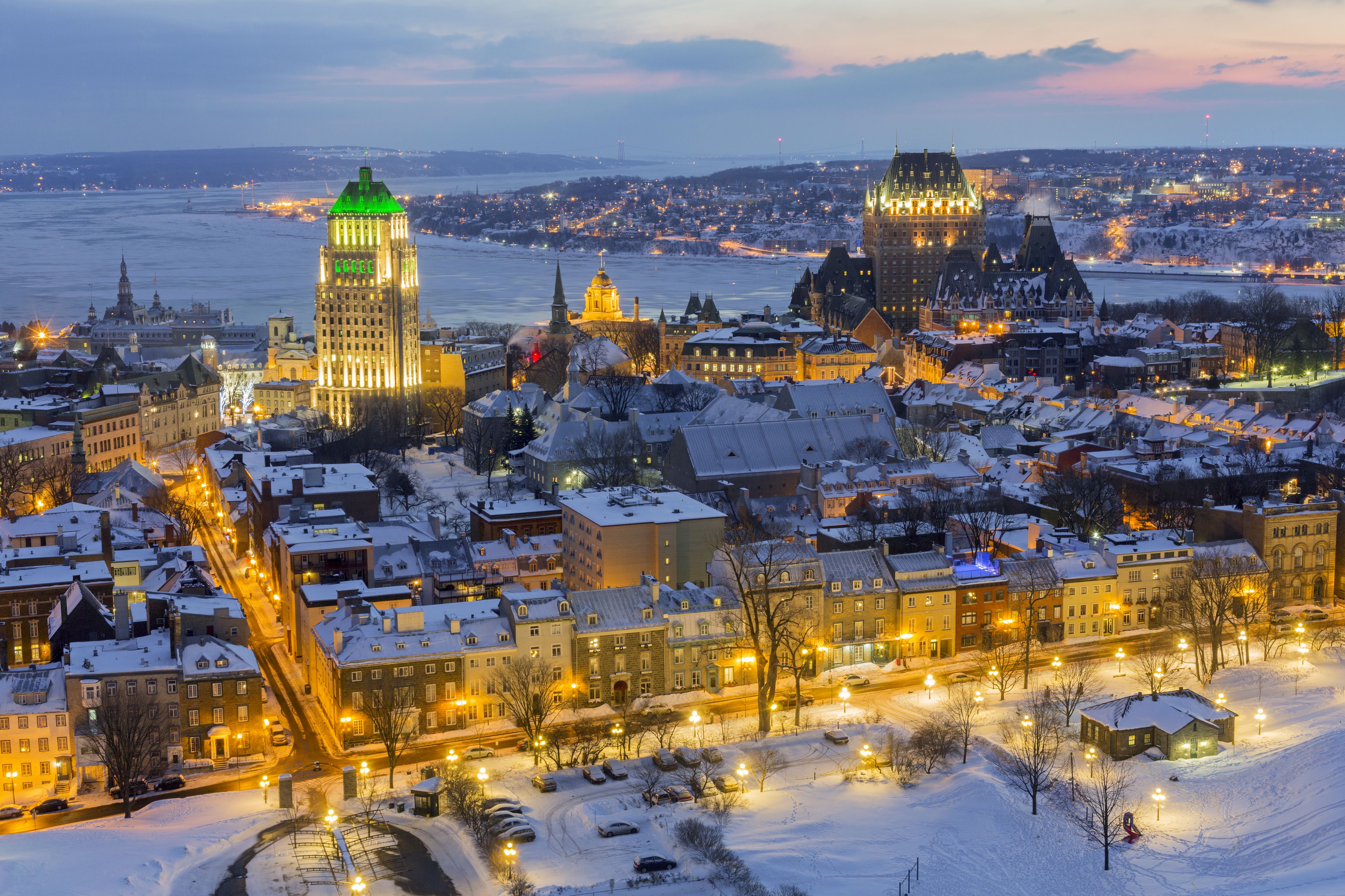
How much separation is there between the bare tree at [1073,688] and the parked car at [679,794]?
11410mm

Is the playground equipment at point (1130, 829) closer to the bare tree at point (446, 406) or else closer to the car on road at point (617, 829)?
the car on road at point (617, 829)

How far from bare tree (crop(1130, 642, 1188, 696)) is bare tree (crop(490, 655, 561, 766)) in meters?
16.6

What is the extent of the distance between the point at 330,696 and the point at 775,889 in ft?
51.2

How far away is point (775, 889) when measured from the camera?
3572 cm

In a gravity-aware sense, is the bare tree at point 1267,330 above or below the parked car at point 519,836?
above

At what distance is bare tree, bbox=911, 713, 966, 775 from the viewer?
42344mm

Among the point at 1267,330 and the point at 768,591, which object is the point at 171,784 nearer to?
the point at 768,591

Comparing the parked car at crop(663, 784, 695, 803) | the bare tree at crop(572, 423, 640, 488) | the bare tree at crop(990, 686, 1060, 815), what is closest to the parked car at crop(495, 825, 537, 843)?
the parked car at crop(663, 784, 695, 803)

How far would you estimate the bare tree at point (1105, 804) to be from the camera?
125ft

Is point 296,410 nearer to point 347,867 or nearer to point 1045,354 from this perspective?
point 1045,354

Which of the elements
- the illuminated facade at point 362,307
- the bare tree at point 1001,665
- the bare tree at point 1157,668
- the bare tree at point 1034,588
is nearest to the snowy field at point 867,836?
the bare tree at point 1157,668

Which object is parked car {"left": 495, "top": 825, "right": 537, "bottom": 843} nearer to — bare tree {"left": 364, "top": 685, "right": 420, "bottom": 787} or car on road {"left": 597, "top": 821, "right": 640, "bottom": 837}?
car on road {"left": 597, "top": 821, "right": 640, "bottom": 837}

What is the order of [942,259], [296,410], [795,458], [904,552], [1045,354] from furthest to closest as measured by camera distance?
[942,259] → [1045,354] → [296,410] → [795,458] → [904,552]

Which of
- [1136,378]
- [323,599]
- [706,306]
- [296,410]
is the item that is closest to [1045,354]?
[1136,378]
